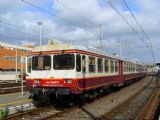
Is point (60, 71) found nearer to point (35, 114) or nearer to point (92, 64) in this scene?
point (92, 64)

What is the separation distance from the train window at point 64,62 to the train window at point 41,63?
36cm

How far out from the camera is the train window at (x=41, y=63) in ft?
54.5

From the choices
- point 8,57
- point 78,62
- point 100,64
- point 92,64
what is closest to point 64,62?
point 78,62

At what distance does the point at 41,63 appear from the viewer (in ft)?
55.3

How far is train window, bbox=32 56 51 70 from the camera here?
16.6 metres

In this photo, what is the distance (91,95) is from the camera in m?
18.7

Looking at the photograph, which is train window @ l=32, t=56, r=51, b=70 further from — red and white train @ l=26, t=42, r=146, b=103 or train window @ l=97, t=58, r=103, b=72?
train window @ l=97, t=58, r=103, b=72

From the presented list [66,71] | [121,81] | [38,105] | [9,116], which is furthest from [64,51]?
[121,81]

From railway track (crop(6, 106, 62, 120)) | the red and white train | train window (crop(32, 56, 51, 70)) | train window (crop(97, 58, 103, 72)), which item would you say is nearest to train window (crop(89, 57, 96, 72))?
the red and white train

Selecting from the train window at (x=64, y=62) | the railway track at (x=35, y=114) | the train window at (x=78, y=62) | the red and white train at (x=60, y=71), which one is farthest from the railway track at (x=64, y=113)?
the train window at (x=64, y=62)

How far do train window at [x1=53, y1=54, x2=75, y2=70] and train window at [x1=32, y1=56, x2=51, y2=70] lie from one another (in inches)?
14.2

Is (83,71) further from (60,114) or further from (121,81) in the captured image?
(121,81)

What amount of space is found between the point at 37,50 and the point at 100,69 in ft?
14.4

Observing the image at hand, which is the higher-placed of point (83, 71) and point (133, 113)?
point (83, 71)
